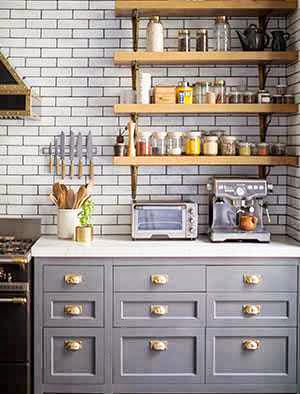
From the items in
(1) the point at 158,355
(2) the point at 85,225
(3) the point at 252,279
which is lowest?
(1) the point at 158,355

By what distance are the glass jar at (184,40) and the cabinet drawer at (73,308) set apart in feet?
5.46

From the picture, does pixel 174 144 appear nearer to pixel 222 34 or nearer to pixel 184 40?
pixel 184 40

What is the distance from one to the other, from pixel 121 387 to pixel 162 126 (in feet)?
5.67

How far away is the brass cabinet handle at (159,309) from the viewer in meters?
4.16

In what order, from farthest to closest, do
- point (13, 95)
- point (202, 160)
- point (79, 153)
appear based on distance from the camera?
point (79, 153)
point (202, 160)
point (13, 95)

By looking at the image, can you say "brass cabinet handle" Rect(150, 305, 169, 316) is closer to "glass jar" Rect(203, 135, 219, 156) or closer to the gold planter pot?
the gold planter pot

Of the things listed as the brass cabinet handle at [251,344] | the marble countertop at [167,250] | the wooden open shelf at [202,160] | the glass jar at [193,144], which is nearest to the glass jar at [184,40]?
the glass jar at [193,144]

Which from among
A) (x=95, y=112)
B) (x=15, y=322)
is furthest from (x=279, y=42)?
(x=15, y=322)

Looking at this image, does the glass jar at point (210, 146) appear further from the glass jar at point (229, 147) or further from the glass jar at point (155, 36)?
the glass jar at point (155, 36)

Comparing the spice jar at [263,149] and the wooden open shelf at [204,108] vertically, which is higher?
the wooden open shelf at [204,108]

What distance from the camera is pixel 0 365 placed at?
13.2ft

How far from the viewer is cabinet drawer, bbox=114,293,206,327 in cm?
416

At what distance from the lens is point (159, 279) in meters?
4.14

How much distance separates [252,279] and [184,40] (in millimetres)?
1603
